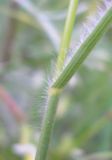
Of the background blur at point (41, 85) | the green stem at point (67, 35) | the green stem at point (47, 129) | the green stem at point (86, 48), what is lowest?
the green stem at point (47, 129)

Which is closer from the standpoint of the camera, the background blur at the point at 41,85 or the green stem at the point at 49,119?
the green stem at the point at 49,119

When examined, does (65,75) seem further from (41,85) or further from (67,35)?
(41,85)

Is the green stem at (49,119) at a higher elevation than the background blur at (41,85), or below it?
below

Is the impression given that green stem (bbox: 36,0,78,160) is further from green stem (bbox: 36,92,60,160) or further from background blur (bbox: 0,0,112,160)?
background blur (bbox: 0,0,112,160)

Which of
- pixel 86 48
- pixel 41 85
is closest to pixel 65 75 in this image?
pixel 86 48

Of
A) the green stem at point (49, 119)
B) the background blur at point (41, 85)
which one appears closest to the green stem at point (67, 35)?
the green stem at point (49, 119)

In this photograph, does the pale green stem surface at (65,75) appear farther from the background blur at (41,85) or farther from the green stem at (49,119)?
the background blur at (41,85)

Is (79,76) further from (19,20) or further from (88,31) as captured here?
(88,31)

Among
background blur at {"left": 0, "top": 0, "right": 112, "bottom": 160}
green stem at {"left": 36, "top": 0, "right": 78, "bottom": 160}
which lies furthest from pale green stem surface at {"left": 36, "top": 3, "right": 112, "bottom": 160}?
background blur at {"left": 0, "top": 0, "right": 112, "bottom": 160}

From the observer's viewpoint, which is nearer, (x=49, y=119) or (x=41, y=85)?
(x=49, y=119)
